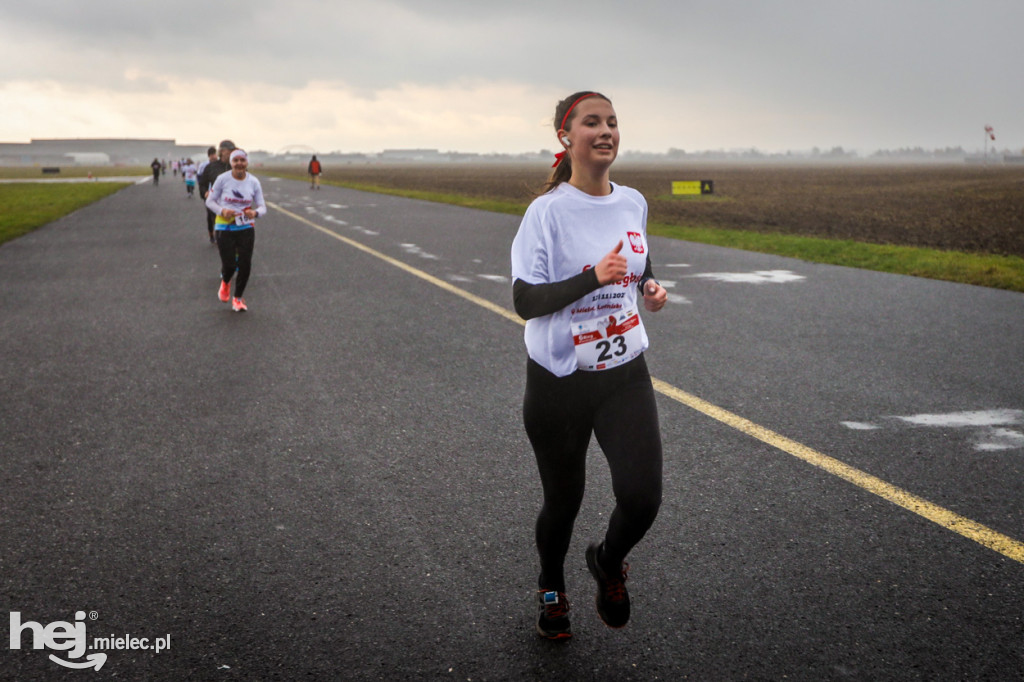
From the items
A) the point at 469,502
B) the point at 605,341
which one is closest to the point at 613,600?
the point at 605,341

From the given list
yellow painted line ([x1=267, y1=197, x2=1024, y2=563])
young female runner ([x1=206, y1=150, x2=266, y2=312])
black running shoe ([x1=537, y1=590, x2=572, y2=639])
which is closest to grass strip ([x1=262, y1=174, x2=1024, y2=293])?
yellow painted line ([x1=267, y1=197, x2=1024, y2=563])

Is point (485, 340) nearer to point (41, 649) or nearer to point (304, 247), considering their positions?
point (41, 649)

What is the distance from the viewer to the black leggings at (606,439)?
111 inches

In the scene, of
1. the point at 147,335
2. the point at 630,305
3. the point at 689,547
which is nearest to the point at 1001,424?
the point at 689,547

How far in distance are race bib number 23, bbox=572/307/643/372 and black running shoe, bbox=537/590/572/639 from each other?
0.81 metres

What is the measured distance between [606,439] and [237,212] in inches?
292

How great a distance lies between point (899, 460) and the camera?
15.7 ft

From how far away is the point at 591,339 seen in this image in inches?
113

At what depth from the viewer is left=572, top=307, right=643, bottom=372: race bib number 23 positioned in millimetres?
2865

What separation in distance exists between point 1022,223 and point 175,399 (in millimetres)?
22957

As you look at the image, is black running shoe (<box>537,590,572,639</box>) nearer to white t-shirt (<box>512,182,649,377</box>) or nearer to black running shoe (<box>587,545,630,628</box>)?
black running shoe (<box>587,545,630,628</box>)

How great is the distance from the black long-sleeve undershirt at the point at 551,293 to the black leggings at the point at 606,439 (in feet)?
0.75

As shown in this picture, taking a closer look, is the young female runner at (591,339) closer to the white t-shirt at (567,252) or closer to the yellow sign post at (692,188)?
the white t-shirt at (567,252)

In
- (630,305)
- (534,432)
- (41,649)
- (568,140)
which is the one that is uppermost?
(568,140)
